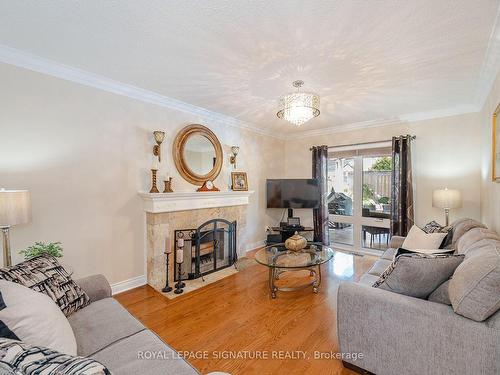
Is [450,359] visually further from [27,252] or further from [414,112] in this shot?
[414,112]

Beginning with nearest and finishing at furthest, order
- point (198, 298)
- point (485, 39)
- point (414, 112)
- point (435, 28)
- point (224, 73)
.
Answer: point (435, 28)
point (485, 39)
point (224, 73)
point (198, 298)
point (414, 112)

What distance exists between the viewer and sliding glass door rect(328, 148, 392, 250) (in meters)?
4.43

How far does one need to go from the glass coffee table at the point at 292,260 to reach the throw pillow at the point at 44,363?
2.24m

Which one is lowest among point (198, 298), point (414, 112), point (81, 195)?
point (198, 298)

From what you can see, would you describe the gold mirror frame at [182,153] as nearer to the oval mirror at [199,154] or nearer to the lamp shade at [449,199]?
the oval mirror at [199,154]

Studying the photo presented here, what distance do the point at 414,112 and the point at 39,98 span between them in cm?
501

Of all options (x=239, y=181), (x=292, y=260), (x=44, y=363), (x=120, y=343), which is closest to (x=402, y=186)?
(x=292, y=260)

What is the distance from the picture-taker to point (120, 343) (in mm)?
1352

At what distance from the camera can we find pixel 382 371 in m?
1.55

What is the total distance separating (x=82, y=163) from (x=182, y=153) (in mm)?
1249

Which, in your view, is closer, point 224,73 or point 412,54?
point 412,54

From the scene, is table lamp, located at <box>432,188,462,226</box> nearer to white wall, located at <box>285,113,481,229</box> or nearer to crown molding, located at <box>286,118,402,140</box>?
white wall, located at <box>285,113,481,229</box>

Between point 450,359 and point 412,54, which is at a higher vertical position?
point 412,54

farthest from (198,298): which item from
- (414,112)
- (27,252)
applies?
(414,112)
